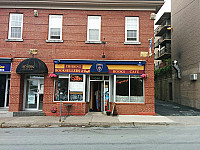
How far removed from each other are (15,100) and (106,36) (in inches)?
282

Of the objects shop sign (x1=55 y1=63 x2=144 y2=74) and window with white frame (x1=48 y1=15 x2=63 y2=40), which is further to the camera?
window with white frame (x1=48 y1=15 x2=63 y2=40)

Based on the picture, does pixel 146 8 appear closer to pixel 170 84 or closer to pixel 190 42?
pixel 190 42

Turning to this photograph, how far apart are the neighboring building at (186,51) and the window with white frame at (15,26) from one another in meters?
14.5

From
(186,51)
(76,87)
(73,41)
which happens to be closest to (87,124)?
(76,87)

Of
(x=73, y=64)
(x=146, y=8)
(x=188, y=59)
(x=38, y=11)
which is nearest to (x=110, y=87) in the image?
(x=73, y=64)

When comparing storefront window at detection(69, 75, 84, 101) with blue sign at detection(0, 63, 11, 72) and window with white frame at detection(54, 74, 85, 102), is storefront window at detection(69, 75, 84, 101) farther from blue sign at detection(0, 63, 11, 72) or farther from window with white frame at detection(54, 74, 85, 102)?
blue sign at detection(0, 63, 11, 72)

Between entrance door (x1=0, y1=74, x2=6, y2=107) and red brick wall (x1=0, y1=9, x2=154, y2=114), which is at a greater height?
red brick wall (x1=0, y1=9, x2=154, y2=114)

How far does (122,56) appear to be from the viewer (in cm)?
1122

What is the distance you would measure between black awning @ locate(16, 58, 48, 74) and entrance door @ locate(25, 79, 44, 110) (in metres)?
1.33

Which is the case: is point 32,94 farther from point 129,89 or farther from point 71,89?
point 129,89

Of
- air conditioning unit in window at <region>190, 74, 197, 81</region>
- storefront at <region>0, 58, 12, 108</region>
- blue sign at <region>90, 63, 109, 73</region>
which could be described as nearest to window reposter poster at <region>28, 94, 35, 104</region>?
storefront at <region>0, 58, 12, 108</region>

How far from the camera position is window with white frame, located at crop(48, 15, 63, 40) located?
1150 cm

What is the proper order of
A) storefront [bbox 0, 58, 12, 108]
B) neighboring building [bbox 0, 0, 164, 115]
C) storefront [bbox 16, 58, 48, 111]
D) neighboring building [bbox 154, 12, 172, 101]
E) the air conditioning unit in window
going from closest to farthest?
neighboring building [bbox 0, 0, 164, 115] < storefront [bbox 16, 58, 48, 111] < storefront [bbox 0, 58, 12, 108] < the air conditioning unit in window < neighboring building [bbox 154, 12, 172, 101]

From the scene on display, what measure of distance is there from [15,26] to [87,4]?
501cm
